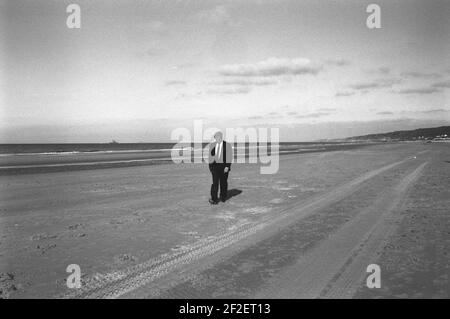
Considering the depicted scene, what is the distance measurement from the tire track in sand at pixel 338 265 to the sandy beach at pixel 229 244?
0.05 ft

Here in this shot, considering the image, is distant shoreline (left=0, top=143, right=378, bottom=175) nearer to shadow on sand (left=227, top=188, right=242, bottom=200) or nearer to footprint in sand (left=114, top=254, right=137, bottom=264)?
shadow on sand (left=227, top=188, right=242, bottom=200)

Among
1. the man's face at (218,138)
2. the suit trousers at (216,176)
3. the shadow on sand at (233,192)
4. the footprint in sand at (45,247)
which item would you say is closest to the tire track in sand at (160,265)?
the footprint in sand at (45,247)

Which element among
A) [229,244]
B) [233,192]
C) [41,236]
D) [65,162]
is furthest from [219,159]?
[65,162]

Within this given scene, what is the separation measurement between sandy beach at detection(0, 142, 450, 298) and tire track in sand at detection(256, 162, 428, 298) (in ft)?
0.05

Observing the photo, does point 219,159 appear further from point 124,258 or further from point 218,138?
point 124,258

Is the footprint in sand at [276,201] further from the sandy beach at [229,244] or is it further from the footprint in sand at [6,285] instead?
the footprint in sand at [6,285]

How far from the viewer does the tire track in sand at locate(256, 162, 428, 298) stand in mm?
3979

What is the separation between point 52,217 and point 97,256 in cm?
372

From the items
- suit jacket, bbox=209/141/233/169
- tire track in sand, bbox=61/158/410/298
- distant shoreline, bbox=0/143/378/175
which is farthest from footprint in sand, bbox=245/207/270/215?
distant shoreline, bbox=0/143/378/175

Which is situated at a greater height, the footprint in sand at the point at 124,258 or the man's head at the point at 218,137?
the man's head at the point at 218,137

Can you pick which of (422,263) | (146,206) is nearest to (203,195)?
(146,206)

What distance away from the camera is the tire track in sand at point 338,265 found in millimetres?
3979

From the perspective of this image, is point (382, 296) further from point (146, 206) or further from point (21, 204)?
point (21, 204)

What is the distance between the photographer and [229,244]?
5.91 meters
